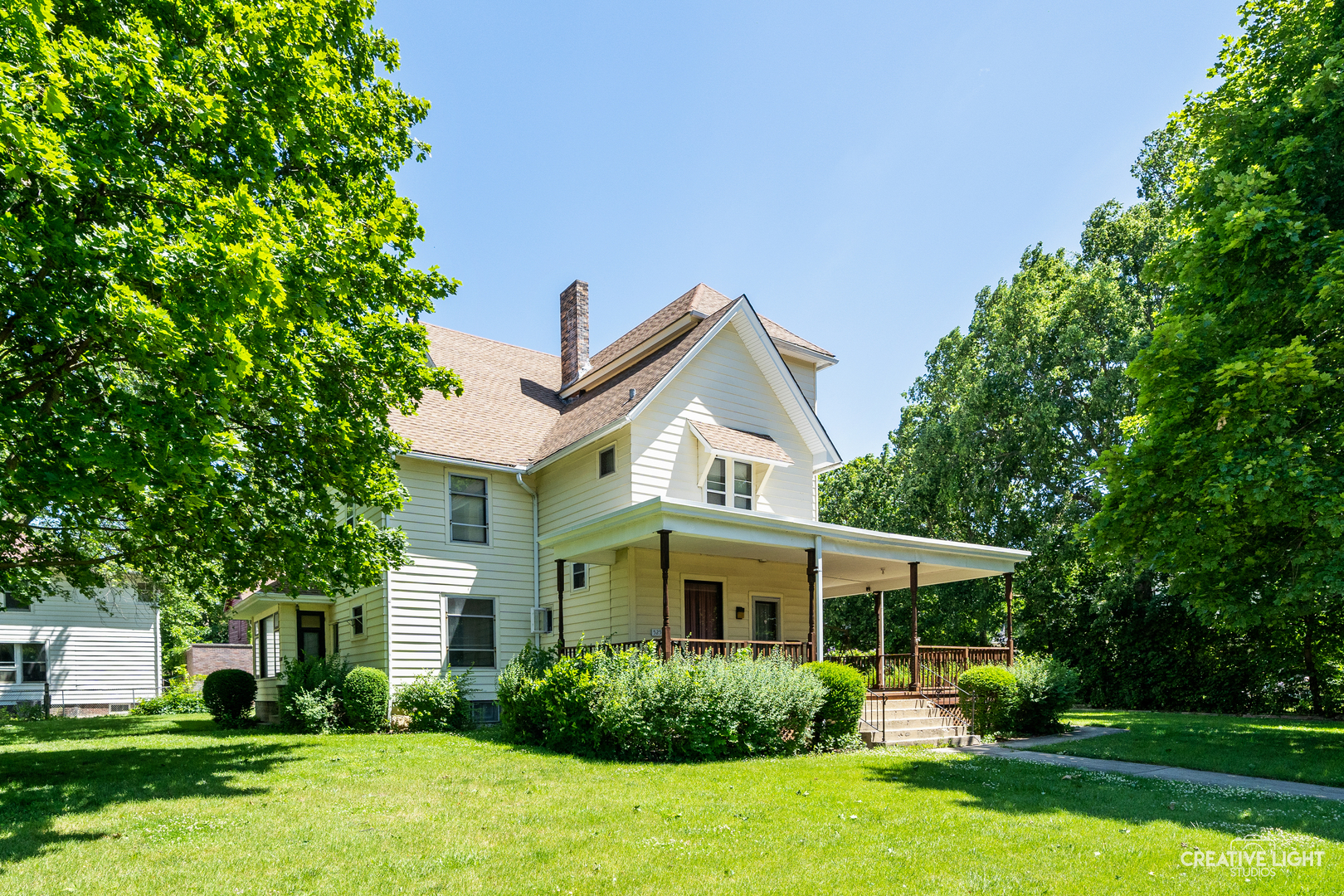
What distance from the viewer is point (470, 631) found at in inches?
708

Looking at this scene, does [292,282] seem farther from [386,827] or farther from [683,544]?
[683,544]

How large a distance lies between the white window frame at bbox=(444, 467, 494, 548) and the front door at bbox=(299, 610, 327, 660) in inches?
213

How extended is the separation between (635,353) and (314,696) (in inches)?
409

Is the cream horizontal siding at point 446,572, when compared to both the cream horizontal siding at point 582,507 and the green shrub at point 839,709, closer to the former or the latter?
the cream horizontal siding at point 582,507

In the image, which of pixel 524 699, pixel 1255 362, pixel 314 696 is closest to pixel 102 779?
pixel 524 699

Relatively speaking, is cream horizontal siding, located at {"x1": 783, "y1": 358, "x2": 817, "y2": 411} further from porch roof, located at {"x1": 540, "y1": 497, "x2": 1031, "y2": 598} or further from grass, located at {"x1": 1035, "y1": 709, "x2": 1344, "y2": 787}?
grass, located at {"x1": 1035, "y1": 709, "x2": 1344, "y2": 787}

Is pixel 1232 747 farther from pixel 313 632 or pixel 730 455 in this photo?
pixel 313 632

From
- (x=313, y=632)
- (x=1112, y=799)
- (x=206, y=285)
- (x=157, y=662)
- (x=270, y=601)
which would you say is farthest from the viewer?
(x=157, y=662)

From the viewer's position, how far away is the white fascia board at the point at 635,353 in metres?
19.4

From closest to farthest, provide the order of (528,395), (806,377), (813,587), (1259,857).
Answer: (1259,857)
(813,587)
(528,395)
(806,377)

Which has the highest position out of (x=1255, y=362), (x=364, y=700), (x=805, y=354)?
(x=805, y=354)

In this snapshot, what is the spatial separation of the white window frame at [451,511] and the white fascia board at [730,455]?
5010 millimetres

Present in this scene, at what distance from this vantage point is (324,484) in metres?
11.2

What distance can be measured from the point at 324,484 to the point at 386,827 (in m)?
5.30
